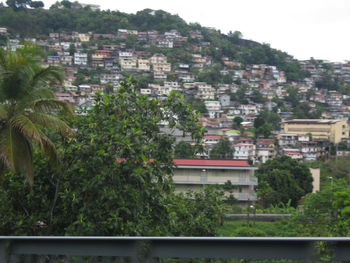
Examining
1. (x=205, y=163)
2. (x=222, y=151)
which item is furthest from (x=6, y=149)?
(x=222, y=151)

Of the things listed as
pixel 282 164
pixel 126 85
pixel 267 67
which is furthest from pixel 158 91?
pixel 126 85

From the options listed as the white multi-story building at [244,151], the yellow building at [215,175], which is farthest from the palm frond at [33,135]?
the white multi-story building at [244,151]

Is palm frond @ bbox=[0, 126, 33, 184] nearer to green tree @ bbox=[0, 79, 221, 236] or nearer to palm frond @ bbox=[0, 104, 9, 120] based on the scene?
palm frond @ bbox=[0, 104, 9, 120]

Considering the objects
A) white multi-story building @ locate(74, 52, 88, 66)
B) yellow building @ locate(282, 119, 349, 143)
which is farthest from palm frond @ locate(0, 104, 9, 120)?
white multi-story building @ locate(74, 52, 88, 66)

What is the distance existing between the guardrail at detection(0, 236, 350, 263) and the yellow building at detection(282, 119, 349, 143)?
60261mm

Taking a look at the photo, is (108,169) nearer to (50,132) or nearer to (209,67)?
(50,132)

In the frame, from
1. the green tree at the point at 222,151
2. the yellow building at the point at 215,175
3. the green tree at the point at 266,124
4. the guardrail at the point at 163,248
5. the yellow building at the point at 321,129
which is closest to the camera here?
the guardrail at the point at 163,248

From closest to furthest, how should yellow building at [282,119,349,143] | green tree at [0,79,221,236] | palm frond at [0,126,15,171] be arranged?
palm frond at [0,126,15,171] < green tree at [0,79,221,236] < yellow building at [282,119,349,143]

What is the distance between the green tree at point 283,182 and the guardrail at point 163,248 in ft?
78.5

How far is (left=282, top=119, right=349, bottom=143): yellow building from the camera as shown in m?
60.9

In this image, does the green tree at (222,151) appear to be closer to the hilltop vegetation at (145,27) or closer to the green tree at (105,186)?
the green tree at (105,186)

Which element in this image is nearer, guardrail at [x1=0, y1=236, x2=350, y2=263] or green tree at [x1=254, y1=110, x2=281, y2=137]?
guardrail at [x1=0, y1=236, x2=350, y2=263]

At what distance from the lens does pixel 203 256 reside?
2.85 meters

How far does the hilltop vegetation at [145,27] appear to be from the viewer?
338ft
